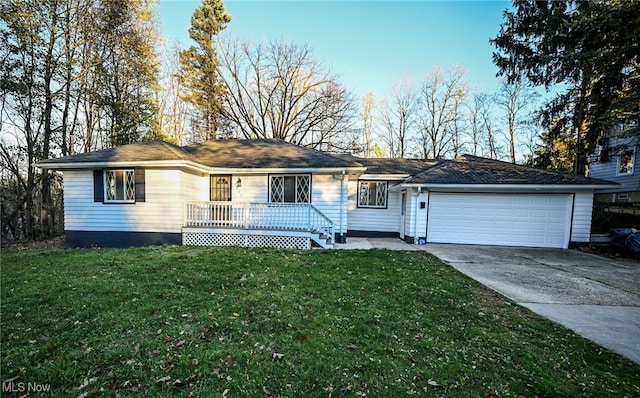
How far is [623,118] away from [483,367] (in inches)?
330

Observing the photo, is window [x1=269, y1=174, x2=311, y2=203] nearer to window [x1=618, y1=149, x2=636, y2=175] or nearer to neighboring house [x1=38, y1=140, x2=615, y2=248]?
neighboring house [x1=38, y1=140, x2=615, y2=248]

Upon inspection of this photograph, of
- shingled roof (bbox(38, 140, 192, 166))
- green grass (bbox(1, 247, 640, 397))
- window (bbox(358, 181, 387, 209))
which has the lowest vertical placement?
green grass (bbox(1, 247, 640, 397))

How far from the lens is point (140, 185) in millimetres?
8641

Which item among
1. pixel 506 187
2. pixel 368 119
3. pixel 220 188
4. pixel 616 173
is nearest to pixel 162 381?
pixel 220 188

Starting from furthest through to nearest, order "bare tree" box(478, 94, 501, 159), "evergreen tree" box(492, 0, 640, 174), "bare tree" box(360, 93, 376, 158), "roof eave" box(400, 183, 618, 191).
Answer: "bare tree" box(360, 93, 376, 158), "bare tree" box(478, 94, 501, 159), "roof eave" box(400, 183, 618, 191), "evergreen tree" box(492, 0, 640, 174)

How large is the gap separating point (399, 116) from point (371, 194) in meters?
13.6

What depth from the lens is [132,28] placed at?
38.1 feet

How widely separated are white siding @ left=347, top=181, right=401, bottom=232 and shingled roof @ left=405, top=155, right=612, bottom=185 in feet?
5.69

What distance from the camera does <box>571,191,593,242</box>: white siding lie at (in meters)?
9.33

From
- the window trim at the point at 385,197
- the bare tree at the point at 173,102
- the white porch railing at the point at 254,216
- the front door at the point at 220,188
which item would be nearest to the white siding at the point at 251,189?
the front door at the point at 220,188

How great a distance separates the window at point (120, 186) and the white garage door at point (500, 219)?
33.9 ft

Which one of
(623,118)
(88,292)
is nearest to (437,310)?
(88,292)

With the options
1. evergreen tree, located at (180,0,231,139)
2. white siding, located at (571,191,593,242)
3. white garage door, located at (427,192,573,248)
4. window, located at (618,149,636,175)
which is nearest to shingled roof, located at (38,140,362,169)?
white garage door, located at (427,192,573,248)

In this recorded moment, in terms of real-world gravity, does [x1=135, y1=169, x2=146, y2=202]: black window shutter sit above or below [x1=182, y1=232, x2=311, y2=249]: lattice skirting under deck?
above
